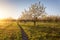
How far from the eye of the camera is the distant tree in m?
11.7

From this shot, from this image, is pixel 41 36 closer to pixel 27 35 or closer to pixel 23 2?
pixel 27 35

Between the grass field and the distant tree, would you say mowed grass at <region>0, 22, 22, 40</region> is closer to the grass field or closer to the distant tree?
the grass field

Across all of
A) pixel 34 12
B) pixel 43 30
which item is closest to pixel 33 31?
pixel 43 30

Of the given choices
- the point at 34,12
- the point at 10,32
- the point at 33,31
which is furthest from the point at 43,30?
the point at 10,32

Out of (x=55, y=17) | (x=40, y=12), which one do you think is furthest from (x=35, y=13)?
(x=55, y=17)

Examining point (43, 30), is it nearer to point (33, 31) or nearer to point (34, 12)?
point (33, 31)

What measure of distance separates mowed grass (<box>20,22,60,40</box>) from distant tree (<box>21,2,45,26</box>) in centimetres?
30

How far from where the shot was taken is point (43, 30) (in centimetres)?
1180

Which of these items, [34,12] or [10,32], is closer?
[10,32]

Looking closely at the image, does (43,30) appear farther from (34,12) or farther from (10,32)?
(10,32)

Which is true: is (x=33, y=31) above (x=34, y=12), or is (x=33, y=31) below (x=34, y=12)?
below

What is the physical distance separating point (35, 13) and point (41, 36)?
41.3 inches

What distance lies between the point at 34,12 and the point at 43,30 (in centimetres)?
90

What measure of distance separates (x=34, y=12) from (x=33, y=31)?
0.87 metres
